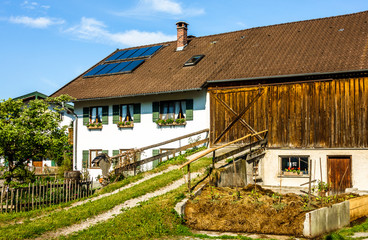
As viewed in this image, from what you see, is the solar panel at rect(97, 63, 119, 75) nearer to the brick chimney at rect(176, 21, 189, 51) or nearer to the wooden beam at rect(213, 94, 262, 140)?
the brick chimney at rect(176, 21, 189, 51)

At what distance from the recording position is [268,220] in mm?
13172

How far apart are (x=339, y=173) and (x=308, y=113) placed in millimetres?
3082

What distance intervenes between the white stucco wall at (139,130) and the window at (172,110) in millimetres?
354

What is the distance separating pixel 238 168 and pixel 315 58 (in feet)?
23.4

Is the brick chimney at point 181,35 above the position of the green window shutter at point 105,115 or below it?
above

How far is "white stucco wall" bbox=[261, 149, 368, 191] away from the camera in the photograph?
19.2 metres

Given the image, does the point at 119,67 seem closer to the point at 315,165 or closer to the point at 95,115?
the point at 95,115

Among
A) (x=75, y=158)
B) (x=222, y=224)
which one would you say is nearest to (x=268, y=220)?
(x=222, y=224)

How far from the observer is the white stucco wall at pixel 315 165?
63.1 feet

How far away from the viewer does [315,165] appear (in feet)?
65.2

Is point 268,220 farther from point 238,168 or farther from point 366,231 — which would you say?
point 238,168

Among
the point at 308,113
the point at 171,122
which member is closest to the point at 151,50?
the point at 171,122

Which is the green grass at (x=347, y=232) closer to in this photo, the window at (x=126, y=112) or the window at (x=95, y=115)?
the window at (x=126, y=112)

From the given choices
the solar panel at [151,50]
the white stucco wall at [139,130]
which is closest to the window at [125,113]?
the white stucco wall at [139,130]
